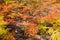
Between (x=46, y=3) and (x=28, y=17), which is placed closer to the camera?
(x=28, y=17)

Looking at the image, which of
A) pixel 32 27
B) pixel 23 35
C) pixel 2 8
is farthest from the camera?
pixel 2 8

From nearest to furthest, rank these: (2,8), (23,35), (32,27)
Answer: (32,27) < (23,35) < (2,8)

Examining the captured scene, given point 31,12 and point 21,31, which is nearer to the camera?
point 21,31

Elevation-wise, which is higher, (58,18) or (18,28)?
(58,18)

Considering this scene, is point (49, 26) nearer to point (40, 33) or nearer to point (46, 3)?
point (40, 33)

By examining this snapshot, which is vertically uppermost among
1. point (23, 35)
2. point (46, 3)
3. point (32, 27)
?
point (46, 3)

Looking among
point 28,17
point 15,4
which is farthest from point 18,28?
point 15,4

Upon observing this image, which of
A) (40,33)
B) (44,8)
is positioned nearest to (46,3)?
(44,8)

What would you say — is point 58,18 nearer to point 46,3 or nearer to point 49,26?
point 49,26

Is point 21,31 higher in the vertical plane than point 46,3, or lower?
lower
